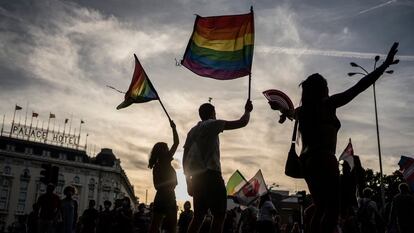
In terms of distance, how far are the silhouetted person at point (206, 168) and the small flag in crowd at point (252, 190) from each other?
1565 centimetres

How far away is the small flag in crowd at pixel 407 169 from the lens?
15.3 meters

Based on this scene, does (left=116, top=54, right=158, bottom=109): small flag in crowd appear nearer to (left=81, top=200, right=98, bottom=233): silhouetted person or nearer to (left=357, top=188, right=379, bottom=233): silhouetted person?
(left=357, top=188, right=379, bottom=233): silhouetted person

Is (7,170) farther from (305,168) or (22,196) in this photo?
(305,168)

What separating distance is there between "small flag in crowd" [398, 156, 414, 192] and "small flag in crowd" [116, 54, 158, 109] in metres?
11.0

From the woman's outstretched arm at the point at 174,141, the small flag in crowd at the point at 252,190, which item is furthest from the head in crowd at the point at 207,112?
the small flag in crowd at the point at 252,190

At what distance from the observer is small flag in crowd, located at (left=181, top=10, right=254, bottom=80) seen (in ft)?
21.0

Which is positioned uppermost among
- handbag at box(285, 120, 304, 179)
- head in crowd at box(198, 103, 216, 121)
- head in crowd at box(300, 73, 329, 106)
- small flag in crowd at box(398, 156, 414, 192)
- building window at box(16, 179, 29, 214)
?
building window at box(16, 179, 29, 214)

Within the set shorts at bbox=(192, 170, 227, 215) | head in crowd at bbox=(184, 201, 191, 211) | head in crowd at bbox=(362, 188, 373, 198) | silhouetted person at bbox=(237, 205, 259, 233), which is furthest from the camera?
silhouetted person at bbox=(237, 205, 259, 233)

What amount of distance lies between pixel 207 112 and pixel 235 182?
17375mm

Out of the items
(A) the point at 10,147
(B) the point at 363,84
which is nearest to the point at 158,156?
(B) the point at 363,84

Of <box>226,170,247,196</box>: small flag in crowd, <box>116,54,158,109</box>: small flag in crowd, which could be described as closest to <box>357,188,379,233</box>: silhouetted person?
<box>116,54,158,109</box>: small flag in crowd

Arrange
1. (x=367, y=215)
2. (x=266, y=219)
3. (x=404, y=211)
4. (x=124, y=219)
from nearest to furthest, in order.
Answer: (x=404, y=211)
(x=367, y=215)
(x=266, y=219)
(x=124, y=219)

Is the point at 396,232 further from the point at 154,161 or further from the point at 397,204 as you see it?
the point at 154,161

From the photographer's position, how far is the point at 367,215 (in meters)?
10.9
